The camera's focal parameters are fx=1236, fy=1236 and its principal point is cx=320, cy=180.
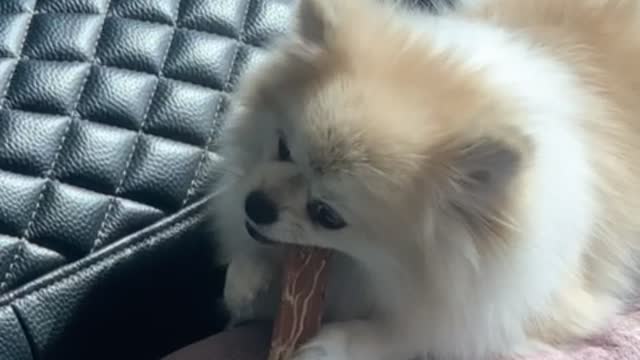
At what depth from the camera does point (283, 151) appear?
107 cm

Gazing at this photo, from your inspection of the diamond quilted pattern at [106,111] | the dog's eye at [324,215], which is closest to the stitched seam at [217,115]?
the diamond quilted pattern at [106,111]

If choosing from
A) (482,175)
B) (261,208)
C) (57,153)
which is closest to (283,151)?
(261,208)

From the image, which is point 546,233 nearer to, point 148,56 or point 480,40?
point 480,40

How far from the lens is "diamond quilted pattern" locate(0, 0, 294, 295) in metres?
1.18

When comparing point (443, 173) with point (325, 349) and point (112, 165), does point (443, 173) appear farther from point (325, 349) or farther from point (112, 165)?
point (112, 165)

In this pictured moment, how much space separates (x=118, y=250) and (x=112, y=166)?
9 cm

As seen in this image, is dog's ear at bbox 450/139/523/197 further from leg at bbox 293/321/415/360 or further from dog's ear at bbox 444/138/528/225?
leg at bbox 293/321/415/360

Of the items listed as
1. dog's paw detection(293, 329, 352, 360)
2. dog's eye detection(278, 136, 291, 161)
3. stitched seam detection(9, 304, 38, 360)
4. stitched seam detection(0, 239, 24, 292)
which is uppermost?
dog's eye detection(278, 136, 291, 161)

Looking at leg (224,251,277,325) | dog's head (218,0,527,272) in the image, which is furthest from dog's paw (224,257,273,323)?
dog's head (218,0,527,272)

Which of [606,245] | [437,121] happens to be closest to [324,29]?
[437,121]

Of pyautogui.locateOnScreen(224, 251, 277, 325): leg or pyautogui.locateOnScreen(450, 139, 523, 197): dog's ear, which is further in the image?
pyautogui.locateOnScreen(224, 251, 277, 325): leg

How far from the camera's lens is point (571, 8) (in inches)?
50.2

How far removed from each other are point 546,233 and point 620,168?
0.17 meters

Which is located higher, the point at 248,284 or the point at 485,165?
the point at 485,165
